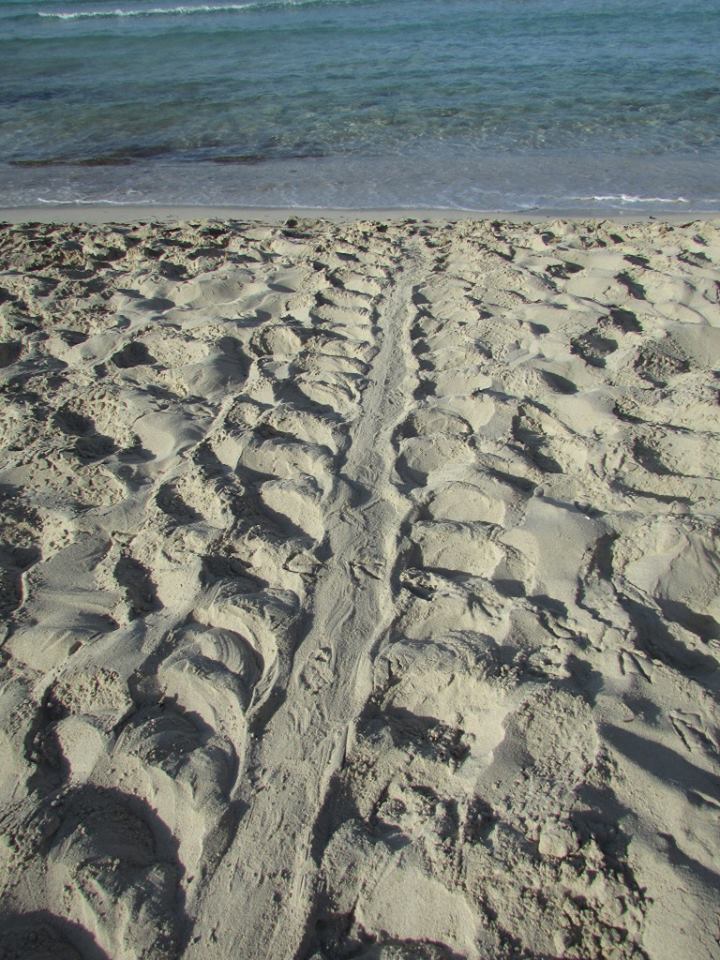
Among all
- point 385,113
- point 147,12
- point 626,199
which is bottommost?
point 626,199

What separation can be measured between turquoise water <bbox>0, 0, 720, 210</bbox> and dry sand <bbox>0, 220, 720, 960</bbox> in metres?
4.17

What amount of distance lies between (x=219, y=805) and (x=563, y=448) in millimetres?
1769

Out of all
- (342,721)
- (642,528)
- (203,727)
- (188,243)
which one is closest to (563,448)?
(642,528)

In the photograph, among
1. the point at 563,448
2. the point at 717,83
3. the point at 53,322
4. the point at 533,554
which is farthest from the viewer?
the point at 717,83

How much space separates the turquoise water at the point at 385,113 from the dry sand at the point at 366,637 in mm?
4166

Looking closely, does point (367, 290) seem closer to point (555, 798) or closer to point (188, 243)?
point (188, 243)

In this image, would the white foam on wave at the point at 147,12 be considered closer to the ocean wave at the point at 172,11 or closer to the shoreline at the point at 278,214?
the ocean wave at the point at 172,11

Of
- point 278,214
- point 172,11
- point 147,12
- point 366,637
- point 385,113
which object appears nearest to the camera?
point 366,637

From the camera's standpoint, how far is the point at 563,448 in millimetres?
2609

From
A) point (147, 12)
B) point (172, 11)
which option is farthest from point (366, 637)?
point (147, 12)

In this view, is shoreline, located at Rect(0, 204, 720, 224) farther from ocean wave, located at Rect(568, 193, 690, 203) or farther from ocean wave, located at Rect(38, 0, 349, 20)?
ocean wave, located at Rect(38, 0, 349, 20)

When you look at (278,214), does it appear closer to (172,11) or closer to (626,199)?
(626,199)

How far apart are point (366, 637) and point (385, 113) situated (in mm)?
9380

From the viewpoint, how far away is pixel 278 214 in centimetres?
654
